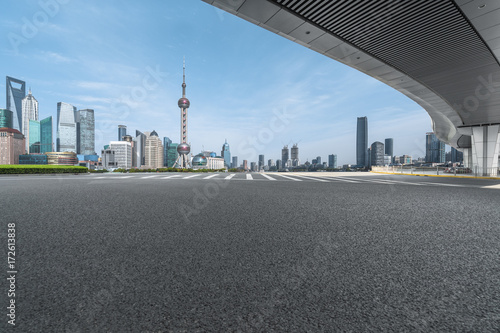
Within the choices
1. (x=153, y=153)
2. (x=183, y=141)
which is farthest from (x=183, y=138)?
(x=153, y=153)

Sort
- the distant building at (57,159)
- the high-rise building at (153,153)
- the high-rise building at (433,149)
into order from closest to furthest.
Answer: the distant building at (57,159) → the high-rise building at (433,149) → the high-rise building at (153,153)

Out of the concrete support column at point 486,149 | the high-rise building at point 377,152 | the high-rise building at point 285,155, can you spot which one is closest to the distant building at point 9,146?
the high-rise building at point 285,155

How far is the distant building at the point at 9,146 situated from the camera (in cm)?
10531

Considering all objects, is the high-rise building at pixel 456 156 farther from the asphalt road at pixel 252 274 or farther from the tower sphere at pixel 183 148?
the asphalt road at pixel 252 274

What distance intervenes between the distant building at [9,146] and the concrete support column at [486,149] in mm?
160991

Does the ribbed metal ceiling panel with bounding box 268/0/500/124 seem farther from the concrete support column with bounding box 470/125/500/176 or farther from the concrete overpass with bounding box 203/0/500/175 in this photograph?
the concrete support column with bounding box 470/125/500/176

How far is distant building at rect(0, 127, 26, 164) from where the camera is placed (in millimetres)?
105312

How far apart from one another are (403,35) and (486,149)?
23224 millimetres

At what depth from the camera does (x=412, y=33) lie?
9.35 m

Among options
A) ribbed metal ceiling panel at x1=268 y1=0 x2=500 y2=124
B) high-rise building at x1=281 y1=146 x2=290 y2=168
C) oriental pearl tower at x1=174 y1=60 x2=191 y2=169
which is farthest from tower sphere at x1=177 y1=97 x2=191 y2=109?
ribbed metal ceiling panel at x1=268 y1=0 x2=500 y2=124

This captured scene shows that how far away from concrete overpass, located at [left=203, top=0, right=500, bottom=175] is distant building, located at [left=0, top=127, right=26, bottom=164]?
494 ft

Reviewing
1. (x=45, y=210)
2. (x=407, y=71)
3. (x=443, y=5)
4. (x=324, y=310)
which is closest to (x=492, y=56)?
(x=407, y=71)

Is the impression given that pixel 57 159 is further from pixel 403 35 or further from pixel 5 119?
pixel 403 35

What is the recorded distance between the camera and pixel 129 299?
1.64m
